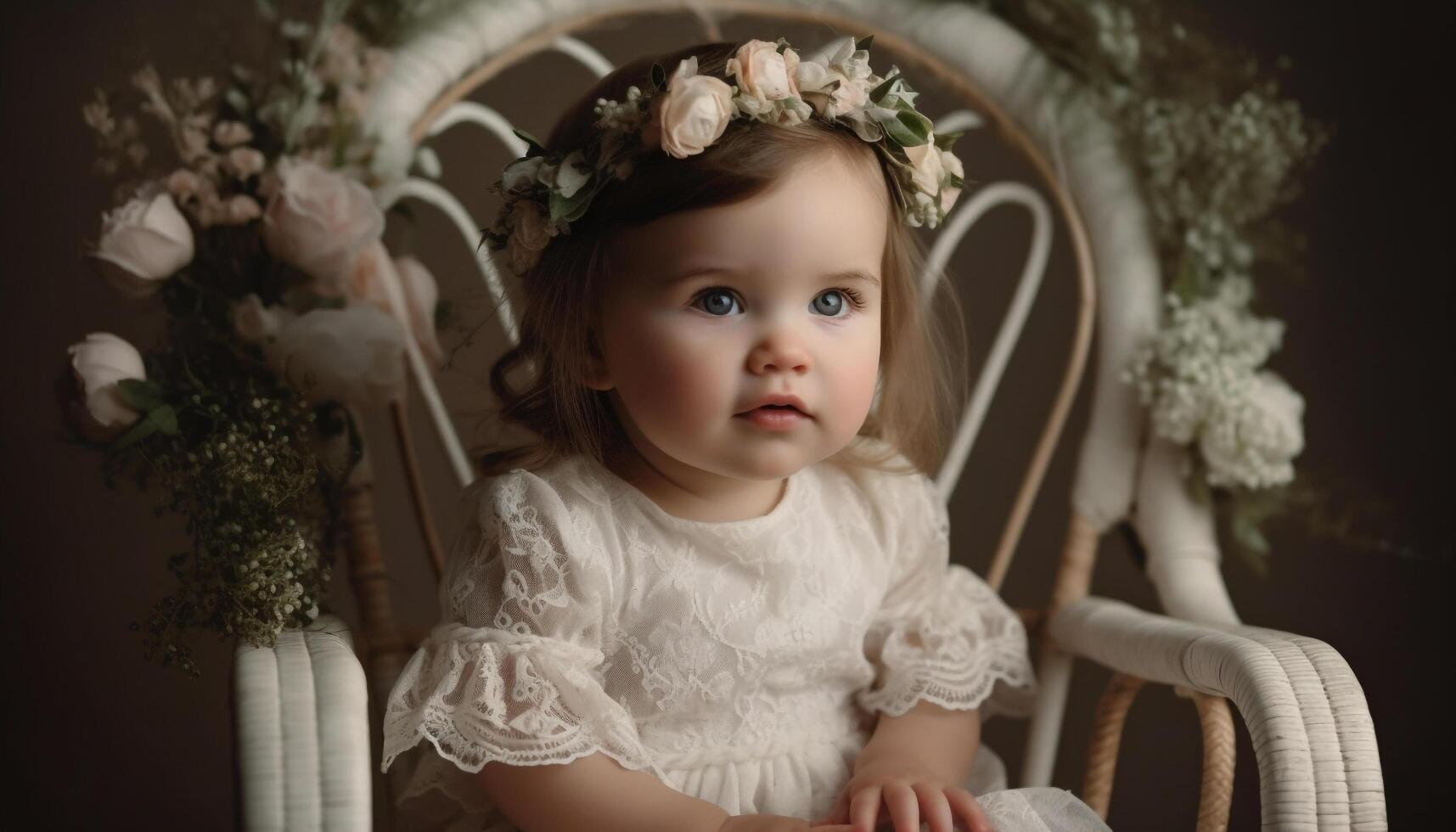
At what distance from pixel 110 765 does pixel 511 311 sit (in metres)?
0.82

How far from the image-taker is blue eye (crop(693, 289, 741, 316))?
994 mm

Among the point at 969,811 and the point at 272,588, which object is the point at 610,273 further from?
the point at 969,811

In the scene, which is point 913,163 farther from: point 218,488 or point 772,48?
point 218,488

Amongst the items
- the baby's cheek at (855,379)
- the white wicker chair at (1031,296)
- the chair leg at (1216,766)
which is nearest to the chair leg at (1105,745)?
the white wicker chair at (1031,296)

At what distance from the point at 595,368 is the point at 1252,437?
71cm

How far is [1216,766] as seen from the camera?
1.08 m

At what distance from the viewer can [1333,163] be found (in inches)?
70.0

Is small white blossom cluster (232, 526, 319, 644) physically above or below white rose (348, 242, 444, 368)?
below

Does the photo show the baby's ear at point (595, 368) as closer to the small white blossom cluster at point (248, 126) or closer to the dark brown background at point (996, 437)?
the dark brown background at point (996, 437)

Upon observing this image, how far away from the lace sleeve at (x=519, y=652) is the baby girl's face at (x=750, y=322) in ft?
0.40

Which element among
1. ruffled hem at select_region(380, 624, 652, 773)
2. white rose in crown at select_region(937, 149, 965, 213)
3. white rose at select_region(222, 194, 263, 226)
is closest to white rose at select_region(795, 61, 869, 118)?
white rose in crown at select_region(937, 149, 965, 213)

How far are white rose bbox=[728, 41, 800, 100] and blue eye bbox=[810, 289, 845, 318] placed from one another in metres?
0.16

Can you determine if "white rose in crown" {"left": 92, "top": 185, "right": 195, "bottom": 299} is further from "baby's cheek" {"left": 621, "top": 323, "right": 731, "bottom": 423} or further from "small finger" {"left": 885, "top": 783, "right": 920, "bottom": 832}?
"small finger" {"left": 885, "top": 783, "right": 920, "bottom": 832}

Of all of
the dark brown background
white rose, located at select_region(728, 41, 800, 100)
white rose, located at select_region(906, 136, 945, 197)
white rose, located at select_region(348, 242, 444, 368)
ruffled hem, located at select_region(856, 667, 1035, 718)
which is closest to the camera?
white rose, located at select_region(728, 41, 800, 100)
